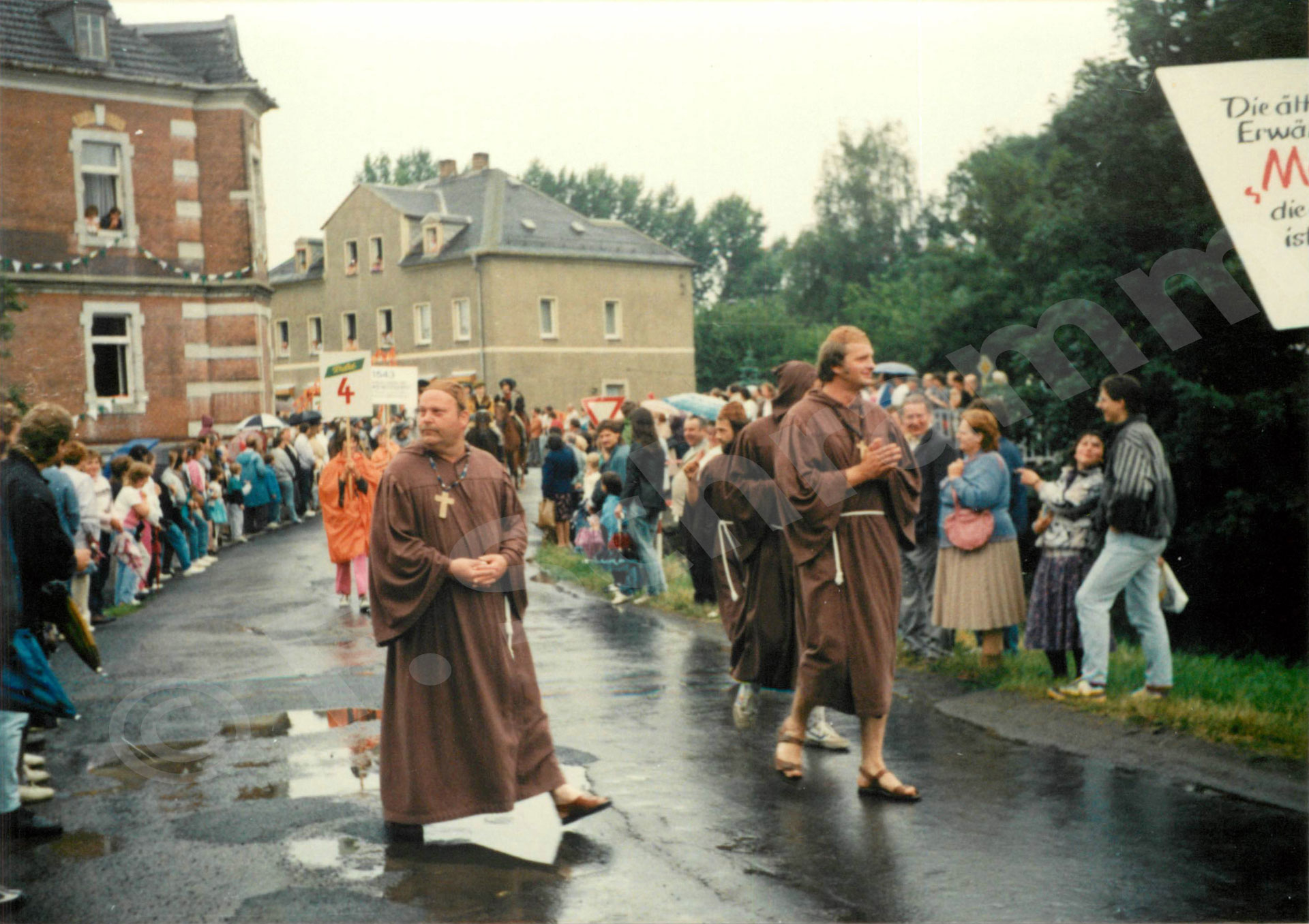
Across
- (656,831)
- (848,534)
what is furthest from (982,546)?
(656,831)

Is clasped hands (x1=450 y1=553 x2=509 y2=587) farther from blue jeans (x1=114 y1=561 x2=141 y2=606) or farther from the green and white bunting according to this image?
the green and white bunting

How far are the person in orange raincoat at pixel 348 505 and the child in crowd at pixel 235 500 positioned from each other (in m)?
8.69

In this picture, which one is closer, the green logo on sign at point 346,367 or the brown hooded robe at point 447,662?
the brown hooded robe at point 447,662

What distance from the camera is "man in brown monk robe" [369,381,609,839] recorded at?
5730 mm

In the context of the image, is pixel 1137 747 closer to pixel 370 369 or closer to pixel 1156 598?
pixel 1156 598

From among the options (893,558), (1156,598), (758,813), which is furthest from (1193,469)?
(758,813)

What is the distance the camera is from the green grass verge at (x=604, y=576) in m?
13.2

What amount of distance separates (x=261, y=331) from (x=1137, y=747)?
23298 millimetres

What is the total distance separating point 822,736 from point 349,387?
11.2 meters

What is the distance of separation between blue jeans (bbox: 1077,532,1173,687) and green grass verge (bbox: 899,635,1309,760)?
0.65 ft

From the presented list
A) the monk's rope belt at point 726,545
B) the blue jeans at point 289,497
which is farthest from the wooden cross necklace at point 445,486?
the blue jeans at point 289,497

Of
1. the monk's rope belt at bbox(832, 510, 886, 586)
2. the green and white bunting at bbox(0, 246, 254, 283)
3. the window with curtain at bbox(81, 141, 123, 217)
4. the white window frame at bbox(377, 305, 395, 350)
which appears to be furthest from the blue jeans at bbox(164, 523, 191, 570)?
the monk's rope belt at bbox(832, 510, 886, 586)

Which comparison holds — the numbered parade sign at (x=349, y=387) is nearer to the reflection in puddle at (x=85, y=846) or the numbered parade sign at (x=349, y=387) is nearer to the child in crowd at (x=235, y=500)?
the child in crowd at (x=235, y=500)

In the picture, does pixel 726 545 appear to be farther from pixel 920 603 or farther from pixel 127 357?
pixel 127 357
